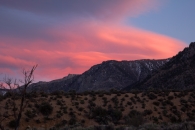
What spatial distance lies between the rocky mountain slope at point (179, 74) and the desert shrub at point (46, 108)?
1739 inches

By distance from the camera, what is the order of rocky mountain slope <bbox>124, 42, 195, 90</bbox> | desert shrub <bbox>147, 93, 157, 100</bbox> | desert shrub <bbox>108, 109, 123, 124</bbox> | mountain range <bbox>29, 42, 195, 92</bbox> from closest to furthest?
1. desert shrub <bbox>108, 109, 123, 124</bbox>
2. desert shrub <bbox>147, 93, 157, 100</bbox>
3. rocky mountain slope <bbox>124, 42, 195, 90</bbox>
4. mountain range <bbox>29, 42, 195, 92</bbox>

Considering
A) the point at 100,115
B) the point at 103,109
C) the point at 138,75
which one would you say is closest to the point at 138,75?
the point at 138,75

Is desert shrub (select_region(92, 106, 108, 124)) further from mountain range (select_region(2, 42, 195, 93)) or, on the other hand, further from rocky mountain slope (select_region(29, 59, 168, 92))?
rocky mountain slope (select_region(29, 59, 168, 92))

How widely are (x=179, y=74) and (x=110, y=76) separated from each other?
63.1 metres

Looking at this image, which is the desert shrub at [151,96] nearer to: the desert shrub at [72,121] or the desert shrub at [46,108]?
the desert shrub at [72,121]

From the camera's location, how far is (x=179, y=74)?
93312 mm

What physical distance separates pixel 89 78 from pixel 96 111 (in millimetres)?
126961

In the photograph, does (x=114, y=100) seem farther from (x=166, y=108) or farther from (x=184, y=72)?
(x=184, y=72)

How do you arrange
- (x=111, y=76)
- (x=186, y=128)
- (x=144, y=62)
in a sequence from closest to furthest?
1. (x=186, y=128)
2. (x=111, y=76)
3. (x=144, y=62)

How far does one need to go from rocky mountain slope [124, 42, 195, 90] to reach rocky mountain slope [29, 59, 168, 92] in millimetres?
35319

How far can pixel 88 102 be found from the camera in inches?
1800

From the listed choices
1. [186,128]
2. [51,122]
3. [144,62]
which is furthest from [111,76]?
[186,128]

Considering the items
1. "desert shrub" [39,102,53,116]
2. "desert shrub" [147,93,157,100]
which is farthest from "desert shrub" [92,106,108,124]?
"desert shrub" [147,93,157,100]

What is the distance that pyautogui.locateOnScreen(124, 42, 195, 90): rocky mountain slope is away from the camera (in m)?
86.1
